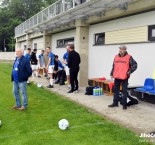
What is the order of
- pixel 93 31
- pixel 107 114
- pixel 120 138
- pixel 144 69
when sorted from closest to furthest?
1. pixel 120 138
2. pixel 107 114
3. pixel 144 69
4. pixel 93 31

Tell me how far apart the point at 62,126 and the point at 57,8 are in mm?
11982

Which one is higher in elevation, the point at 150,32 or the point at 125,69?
the point at 150,32

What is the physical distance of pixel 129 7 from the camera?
32.1 feet

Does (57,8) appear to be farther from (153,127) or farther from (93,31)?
(153,127)

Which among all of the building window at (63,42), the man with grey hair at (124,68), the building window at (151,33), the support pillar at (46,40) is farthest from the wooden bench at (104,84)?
the support pillar at (46,40)

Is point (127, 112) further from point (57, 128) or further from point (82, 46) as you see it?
point (82, 46)

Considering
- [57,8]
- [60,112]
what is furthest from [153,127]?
[57,8]

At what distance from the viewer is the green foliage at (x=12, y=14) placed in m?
59.3

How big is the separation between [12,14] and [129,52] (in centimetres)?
5587

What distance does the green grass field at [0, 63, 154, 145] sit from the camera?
5.66 metres

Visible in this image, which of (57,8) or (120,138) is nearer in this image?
(120,138)

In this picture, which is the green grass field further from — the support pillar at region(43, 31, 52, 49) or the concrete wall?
the concrete wall

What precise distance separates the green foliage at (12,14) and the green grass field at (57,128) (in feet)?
168

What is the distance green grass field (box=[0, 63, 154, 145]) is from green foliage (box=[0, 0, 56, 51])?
2022 inches
